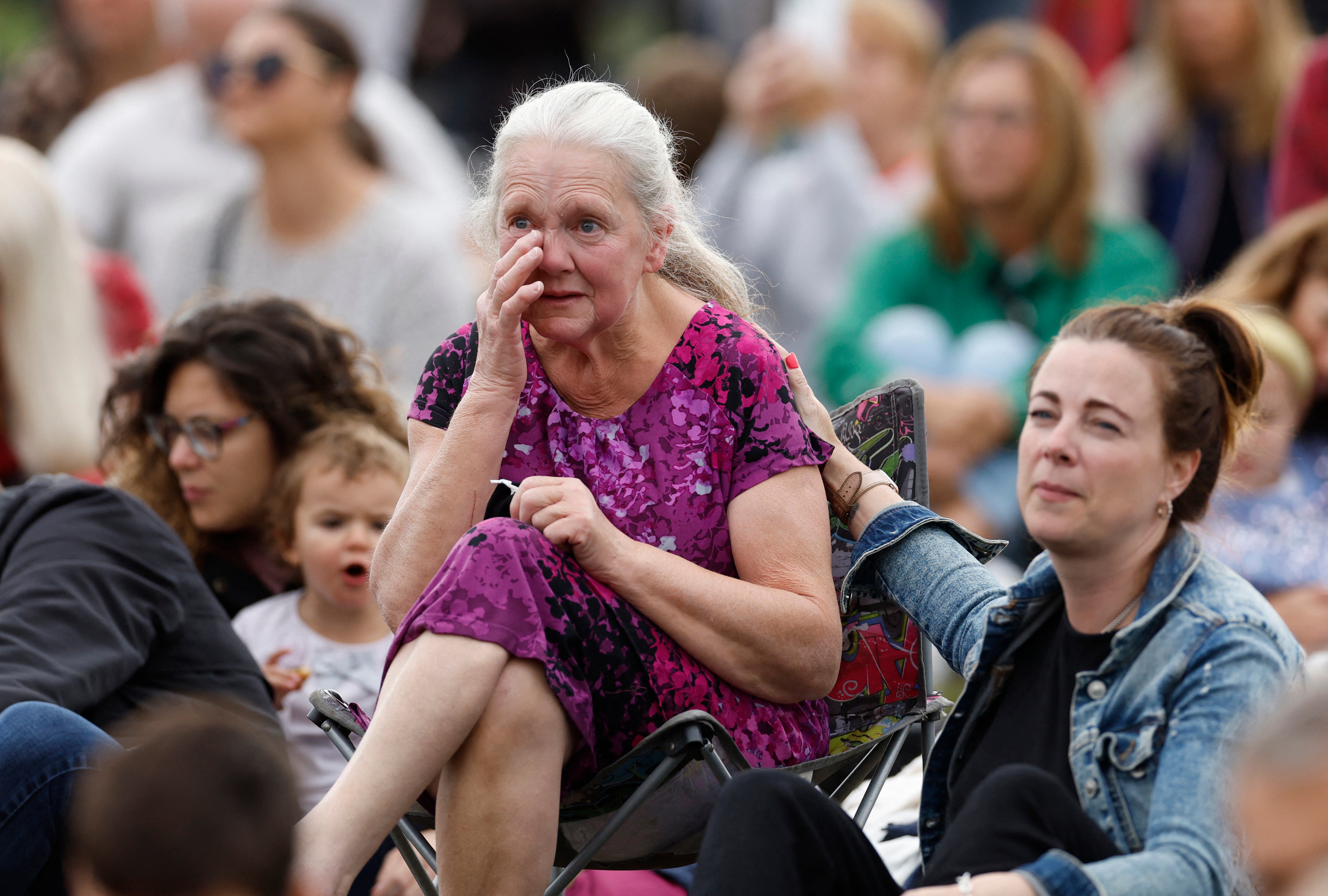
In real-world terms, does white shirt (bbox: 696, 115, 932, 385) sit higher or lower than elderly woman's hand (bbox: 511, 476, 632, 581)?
higher

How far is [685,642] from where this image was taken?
275 centimetres

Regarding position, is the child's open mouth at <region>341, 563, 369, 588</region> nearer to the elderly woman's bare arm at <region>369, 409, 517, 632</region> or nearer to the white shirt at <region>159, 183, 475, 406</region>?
the elderly woman's bare arm at <region>369, 409, 517, 632</region>

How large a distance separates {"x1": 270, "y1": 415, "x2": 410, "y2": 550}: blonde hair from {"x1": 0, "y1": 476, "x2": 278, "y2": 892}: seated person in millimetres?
515

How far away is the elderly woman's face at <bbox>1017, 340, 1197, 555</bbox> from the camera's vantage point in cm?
269

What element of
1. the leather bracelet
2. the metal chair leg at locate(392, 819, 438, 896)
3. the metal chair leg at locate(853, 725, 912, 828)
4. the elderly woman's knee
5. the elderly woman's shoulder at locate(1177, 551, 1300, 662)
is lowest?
the metal chair leg at locate(392, 819, 438, 896)

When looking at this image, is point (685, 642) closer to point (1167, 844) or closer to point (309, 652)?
point (1167, 844)

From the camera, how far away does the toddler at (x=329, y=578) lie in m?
3.62

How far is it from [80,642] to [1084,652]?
173 centimetres

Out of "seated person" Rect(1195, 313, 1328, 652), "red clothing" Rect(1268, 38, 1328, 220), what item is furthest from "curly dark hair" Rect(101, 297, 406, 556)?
"red clothing" Rect(1268, 38, 1328, 220)

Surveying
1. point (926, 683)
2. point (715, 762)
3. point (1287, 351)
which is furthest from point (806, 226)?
point (715, 762)

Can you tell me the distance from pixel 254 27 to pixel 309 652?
2930mm

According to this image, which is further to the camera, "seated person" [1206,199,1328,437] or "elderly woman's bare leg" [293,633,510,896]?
"seated person" [1206,199,1328,437]

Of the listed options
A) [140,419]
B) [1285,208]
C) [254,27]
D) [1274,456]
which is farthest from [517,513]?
[1285,208]

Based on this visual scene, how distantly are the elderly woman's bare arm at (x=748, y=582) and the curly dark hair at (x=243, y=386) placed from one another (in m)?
1.26
